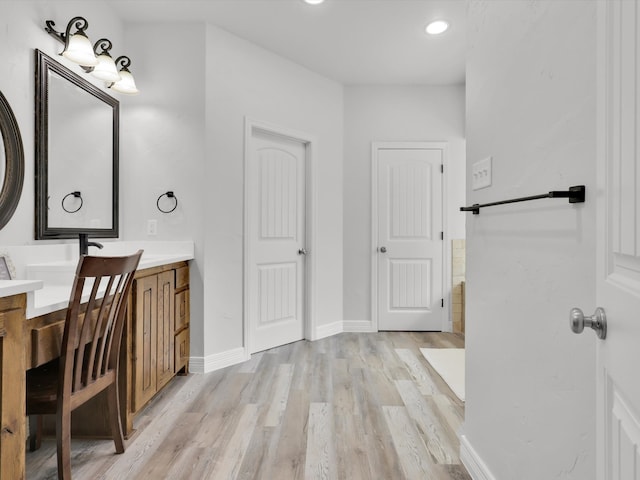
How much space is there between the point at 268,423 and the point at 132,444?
65 centimetres

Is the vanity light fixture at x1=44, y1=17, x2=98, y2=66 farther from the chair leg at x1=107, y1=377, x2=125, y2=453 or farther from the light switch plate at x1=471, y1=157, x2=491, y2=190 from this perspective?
the light switch plate at x1=471, y1=157, x2=491, y2=190

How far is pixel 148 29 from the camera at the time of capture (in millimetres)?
2900

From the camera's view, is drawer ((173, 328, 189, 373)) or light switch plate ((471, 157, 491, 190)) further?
drawer ((173, 328, 189, 373))

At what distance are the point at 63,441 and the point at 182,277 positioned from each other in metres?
1.41

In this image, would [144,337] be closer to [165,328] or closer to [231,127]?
[165,328]

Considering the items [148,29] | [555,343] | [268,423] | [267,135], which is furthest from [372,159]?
[555,343]

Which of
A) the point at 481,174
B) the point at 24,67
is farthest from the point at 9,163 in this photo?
the point at 481,174

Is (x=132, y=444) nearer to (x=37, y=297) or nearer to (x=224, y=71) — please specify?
(x=37, y=297)

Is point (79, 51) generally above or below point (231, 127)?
above

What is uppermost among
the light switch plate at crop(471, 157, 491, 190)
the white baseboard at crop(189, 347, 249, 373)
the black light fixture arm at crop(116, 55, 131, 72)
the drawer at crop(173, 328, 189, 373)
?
the black light fixture arm at crop(116, 55, 131, 72)

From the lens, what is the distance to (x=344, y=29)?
3055 mm

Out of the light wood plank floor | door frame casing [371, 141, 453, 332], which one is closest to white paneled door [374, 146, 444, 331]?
door frame casing [371, 141, 453, 332]

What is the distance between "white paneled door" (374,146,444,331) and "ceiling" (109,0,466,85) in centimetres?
87

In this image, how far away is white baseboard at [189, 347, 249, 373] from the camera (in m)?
2.83
